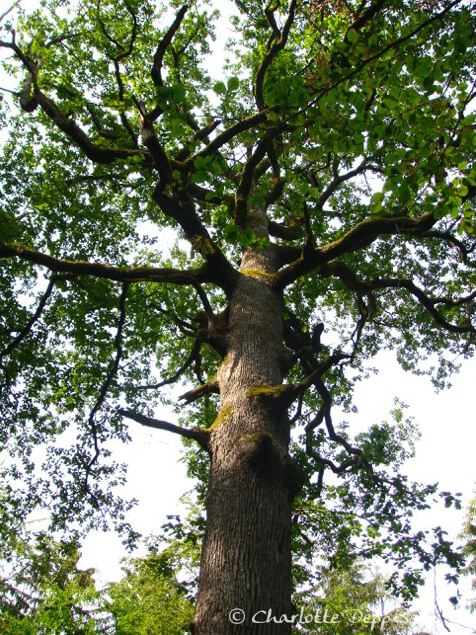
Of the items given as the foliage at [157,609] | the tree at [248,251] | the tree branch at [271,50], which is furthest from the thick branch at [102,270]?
the foliage at [157,609]

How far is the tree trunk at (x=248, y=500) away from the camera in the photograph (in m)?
2.64

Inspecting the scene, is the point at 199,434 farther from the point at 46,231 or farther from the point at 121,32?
the point at 121,32

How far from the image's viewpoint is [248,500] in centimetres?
317

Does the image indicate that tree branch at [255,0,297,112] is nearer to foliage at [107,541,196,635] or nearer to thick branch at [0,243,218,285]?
thick branch at [0,243,218,285]

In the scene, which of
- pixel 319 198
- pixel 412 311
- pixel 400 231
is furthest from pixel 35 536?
pixel 412 311

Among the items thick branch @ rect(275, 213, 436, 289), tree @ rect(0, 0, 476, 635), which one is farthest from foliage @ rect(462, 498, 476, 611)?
thick branch @ rect(275, 213, 436, 289)

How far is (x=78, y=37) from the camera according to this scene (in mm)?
9250

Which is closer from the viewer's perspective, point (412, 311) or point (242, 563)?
point (242, 563)

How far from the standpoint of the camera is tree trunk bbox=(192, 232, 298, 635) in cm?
264

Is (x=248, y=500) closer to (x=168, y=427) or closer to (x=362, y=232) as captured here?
(x=168, y=427)

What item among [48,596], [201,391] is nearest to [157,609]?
[48,596]

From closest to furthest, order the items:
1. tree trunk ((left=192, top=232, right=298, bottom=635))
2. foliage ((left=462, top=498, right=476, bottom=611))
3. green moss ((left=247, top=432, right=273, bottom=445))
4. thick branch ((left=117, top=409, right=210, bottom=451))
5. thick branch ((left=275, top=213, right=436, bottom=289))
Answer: tree trunk ((left=192, top=232, right=298, bottom=635)), green moss ((left=247, top=432, right=273, bottom=445)), thick branch ((left=117, top=409, right=210, bottom=451)), thick branch ((left=275, top=213, right=436, bottom=289)), foliage ((left=462, top=498, right=476, bottom=611))

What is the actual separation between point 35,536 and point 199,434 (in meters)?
4.80

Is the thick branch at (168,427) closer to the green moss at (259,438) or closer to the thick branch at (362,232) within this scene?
the green moss at (259,438)
